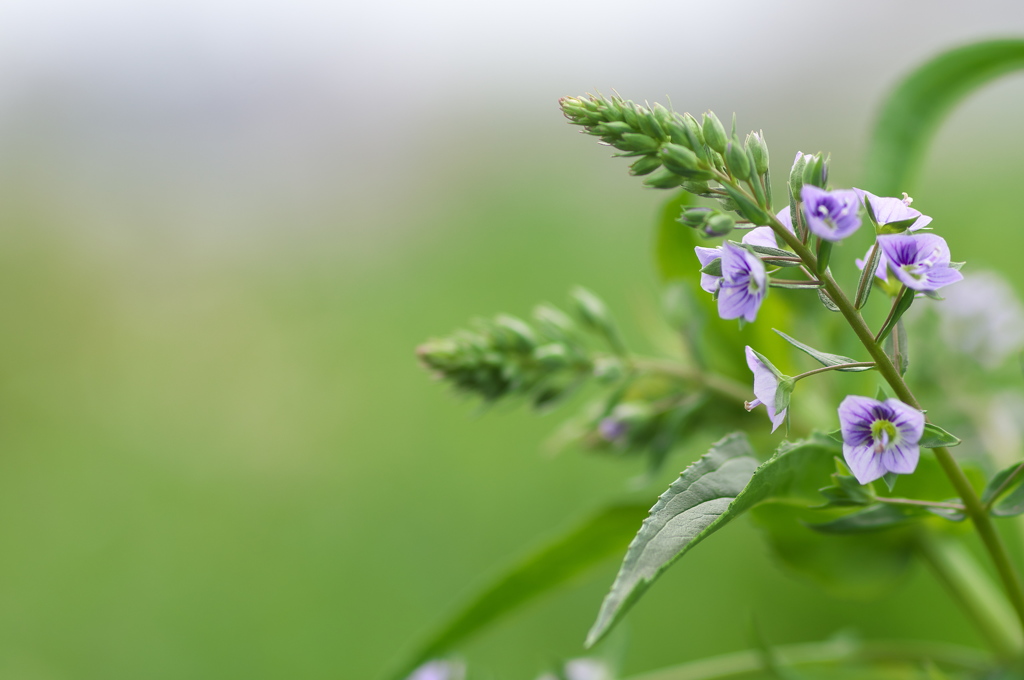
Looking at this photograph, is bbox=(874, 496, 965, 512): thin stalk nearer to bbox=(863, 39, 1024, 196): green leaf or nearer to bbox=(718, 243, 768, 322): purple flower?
bbox=(718, 243, 768, 322): purple flower

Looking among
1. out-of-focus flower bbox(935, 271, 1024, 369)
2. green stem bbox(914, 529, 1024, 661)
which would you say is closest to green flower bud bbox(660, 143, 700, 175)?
green stem bbox(914, 529, 1024, 661)

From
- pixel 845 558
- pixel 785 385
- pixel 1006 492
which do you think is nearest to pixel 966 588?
pixel 845 558

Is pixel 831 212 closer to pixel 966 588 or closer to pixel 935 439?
pixel 935 439

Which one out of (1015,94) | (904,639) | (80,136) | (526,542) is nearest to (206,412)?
(526,542)

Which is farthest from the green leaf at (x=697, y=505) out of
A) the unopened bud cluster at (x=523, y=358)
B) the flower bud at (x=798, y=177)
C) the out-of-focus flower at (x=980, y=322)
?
the out-of-focus flower at (x=980, y=322)

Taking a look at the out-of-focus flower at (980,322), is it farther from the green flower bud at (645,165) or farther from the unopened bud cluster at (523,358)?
the green flower bud at (645,165)

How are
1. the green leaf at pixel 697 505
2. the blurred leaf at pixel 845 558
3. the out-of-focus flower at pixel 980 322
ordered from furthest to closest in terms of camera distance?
the out-of-focus flower at pixel 980 322 < the blurred leaf at pixel 845 558 < the green leaf at pixel 697 505
